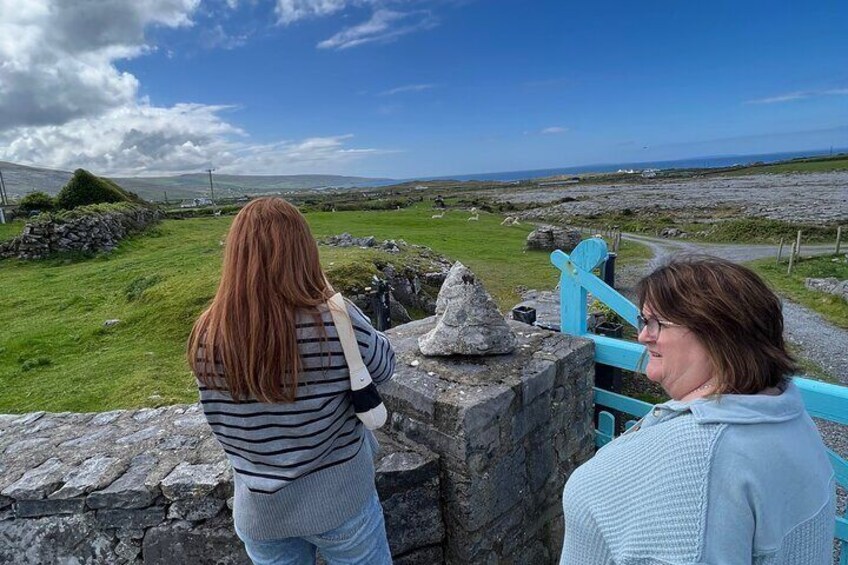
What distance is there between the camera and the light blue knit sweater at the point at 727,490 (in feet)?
3.49

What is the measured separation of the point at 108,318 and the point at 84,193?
20688 millimetres

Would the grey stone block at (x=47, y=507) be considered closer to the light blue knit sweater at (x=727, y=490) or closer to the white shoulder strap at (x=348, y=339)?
the white shoulder strap at (x=348, y=339)

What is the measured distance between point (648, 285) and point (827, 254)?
25.7 m

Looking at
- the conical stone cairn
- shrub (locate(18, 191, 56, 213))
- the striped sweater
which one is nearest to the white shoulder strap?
the striped sweater

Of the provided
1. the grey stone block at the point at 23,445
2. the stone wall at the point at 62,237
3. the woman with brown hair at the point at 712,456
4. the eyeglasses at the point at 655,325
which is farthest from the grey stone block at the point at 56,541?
the stone wall at the point at 62,237

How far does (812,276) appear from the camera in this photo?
1719 centimetres

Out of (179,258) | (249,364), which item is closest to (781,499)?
(249,364)

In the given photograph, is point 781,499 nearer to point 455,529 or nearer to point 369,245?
point 455,529

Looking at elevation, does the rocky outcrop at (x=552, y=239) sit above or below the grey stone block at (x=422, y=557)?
below

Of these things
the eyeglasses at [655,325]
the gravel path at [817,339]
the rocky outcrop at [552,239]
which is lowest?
the gravel path at [817,339]

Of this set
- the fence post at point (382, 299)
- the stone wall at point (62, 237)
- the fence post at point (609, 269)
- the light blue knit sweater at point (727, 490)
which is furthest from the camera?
the stone wall at point (62, 237)

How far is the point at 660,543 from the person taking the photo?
3.70 feet

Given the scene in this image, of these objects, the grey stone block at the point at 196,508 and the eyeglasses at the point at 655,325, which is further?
the grey stone block at the point at 196,508

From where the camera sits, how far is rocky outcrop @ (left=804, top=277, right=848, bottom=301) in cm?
1405
